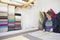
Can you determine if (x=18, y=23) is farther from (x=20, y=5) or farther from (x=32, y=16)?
(x=32, y=16)

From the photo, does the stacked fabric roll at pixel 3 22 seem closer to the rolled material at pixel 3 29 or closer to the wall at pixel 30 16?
the rolled material at pixel 3 29

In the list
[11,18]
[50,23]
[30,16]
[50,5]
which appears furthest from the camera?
[50,5]

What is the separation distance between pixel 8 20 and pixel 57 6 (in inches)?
41.0

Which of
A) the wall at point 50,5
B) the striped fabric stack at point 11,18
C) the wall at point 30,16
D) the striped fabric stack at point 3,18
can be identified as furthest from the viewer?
the wall at point 50,5

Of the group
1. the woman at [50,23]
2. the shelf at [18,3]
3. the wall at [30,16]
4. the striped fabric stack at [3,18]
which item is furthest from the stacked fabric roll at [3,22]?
the woman at [50,23]

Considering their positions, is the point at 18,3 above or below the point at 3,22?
above

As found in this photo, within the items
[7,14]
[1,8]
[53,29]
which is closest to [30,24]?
[53,29]

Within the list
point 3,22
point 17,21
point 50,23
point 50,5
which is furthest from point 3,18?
point 50,5

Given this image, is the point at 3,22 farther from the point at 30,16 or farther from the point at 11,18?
the point at 30,16

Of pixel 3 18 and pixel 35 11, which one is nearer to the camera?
pixel 3 18

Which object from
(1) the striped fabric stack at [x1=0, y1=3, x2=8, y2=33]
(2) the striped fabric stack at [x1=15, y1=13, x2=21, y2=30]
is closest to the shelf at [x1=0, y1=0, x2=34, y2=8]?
(1) the striped fabric stack at [x1=0, y1=3, x2=8, y2=33]

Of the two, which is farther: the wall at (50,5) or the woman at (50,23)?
the wall at (50,5)

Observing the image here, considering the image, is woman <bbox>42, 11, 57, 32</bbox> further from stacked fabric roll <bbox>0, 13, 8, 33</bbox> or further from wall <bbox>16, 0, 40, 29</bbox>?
stacked fabric roll <bbox>0, 13, 8, 33</bbox>

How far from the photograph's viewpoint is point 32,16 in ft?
6.38
